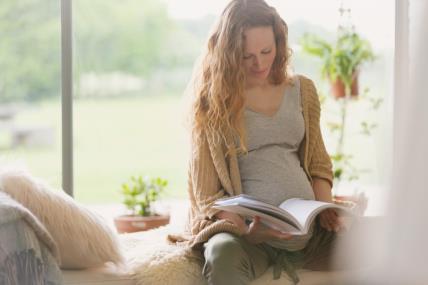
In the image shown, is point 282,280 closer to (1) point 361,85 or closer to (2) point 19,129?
(1) point 361,85

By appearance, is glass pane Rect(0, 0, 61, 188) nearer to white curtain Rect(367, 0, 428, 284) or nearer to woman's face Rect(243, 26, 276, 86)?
→ woman's face Rect(243, 26, 276, 86)

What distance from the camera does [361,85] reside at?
390cm

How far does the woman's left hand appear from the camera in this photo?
2.03 metres

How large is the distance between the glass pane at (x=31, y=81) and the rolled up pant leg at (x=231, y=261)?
227cm

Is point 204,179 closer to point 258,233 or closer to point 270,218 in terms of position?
point 258,233

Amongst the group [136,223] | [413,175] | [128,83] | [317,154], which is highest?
[128,83]

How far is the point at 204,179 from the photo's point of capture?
2125 mm

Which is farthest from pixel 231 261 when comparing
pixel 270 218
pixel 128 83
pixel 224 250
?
pixel 128 83

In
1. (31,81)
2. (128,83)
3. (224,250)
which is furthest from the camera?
(128,83)

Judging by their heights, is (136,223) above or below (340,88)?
below

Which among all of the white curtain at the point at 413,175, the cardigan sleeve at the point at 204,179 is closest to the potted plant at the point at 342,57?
the cardigan sleeve at the point at 204,179

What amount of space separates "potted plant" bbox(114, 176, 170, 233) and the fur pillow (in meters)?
A: 0.92

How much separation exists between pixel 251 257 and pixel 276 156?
37 centimetres

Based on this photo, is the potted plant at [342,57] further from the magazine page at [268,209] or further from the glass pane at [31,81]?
the magazine page at [268,209]
